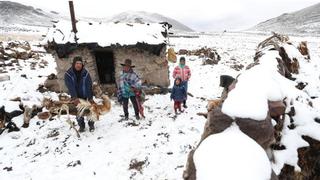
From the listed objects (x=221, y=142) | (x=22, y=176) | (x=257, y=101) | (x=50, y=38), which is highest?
(x=50, y=38)

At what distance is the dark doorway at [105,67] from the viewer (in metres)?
12.6

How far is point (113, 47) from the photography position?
11.2m

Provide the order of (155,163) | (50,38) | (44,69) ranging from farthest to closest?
(44,69), (50,38), (155,163)

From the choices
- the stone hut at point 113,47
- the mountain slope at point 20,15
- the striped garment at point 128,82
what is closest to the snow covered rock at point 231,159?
the striped garment at point 128,82

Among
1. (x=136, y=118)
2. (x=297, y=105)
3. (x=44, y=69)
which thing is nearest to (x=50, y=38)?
(x=136, y=118)

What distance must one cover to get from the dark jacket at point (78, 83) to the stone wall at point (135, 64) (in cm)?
391

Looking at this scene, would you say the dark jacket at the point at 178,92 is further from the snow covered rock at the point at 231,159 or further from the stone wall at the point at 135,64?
the snow covered rock at the point at 231,159

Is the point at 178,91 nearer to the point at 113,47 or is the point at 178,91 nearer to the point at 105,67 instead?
the point at 113,47

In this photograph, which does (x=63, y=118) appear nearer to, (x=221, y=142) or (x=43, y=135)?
(x=43, y=135)

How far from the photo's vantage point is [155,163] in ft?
20.9

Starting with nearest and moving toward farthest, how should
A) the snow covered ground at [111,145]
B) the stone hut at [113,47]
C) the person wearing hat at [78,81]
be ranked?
1. the snow covered ground at [111,145]
2. the person wearing hat at [78,81]
3. the stone hut at [113,47]

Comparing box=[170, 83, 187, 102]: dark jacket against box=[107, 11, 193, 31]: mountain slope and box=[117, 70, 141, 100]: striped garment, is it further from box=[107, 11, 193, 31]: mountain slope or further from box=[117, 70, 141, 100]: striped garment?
box=[107, 11, 193, 31]: mountain slope

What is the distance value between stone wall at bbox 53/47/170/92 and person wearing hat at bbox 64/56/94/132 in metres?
3.92

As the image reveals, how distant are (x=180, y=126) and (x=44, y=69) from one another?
11.7m
